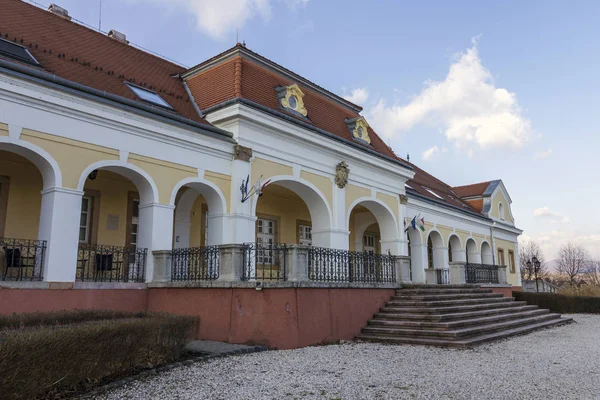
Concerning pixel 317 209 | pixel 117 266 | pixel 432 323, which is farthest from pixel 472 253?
pixel 117 266

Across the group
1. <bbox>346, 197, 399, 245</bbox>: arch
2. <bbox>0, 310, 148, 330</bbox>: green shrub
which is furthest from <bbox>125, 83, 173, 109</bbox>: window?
<bbox>346, 197, 399, 245</bbox>: arch

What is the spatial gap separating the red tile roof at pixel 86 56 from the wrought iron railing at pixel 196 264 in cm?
408

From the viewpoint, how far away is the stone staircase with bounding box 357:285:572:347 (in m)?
11.4

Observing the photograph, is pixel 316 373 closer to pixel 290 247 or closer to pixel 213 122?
pixel 290 247

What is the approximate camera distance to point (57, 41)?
507 inches

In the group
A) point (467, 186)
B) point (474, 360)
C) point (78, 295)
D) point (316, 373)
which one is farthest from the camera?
point (467, 186)

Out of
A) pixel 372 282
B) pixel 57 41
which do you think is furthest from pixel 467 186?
pixel 57 41

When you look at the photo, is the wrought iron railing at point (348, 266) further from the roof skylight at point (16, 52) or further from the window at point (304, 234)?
the roof skylight at point (16, 52)

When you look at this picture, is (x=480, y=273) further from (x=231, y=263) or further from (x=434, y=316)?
(x=231, y=263)

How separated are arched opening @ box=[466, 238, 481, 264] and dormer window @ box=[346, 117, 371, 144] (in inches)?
554

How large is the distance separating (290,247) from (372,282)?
3721mm

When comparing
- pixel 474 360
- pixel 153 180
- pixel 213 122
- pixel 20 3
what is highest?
pixel 20 3

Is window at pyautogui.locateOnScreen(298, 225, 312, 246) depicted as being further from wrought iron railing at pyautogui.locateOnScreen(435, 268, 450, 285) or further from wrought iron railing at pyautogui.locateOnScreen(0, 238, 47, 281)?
wrought iron railing at pyautogui.locateOnScreen(0, 238, 47, 281)

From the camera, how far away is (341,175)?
16.5 meters
